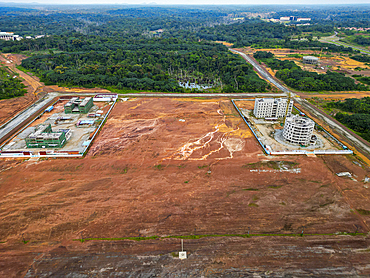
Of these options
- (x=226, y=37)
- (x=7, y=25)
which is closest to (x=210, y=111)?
(x=226, y=37)

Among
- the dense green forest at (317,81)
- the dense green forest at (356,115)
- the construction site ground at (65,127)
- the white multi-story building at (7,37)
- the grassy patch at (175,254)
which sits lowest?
the grassy patch at (175,254)

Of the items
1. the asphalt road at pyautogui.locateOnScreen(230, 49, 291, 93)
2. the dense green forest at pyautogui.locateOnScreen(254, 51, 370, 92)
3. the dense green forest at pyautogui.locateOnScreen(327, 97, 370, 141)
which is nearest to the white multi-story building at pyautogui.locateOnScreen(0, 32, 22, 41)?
the asphalt road at pyautogui.locateOnScreen(230, 49, 291, 93)

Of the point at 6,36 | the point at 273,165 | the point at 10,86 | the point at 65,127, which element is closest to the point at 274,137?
the point at 273,165

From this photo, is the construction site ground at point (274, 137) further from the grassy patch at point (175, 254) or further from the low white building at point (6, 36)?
the low white building at point (6, 36)

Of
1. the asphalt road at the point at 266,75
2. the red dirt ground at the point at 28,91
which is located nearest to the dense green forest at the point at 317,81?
the asphalt road at the point at 266,75

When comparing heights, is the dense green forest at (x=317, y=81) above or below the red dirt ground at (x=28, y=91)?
above

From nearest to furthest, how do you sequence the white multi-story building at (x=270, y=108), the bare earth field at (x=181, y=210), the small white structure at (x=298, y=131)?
1. the bare earth field at (x=181, y=210)
2. the small white structure at (x=298, y=131)
3. the white multi-story building at (x=270, y=108)
